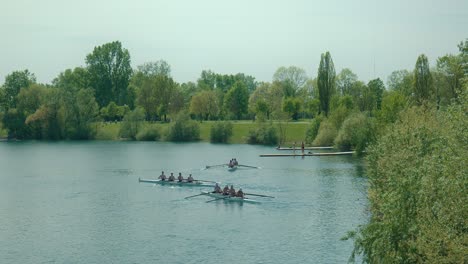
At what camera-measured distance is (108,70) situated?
14900cm

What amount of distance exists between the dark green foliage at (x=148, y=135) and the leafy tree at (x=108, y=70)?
3834 centimetres

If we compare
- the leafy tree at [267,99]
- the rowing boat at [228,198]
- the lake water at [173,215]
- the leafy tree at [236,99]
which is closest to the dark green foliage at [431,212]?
the lake water at [173,215]

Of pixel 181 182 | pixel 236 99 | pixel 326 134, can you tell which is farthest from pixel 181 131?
pixel 181 182

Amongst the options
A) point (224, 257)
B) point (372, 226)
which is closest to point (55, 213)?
point (224, 257)

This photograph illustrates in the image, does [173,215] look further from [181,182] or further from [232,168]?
[232,168]

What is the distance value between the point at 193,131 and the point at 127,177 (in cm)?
5263

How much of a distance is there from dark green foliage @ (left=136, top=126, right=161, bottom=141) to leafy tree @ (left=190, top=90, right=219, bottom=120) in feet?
83.8

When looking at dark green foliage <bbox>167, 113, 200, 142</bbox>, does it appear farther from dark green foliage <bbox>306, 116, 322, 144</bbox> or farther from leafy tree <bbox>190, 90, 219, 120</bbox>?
leafy tree <bbox>190, 90, 219, 120</bbox>

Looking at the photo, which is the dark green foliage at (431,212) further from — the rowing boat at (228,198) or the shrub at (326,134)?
the shrub at (326,134)

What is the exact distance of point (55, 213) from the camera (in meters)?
41.8

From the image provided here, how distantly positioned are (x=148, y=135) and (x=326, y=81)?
3658 cm

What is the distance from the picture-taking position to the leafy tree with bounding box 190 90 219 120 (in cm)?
13925

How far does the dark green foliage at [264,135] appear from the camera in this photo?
10275 centimetres

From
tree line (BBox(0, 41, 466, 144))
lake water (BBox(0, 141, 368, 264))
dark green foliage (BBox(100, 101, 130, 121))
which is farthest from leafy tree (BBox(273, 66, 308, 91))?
lake water (BBox(0, 141, 368, 264))
